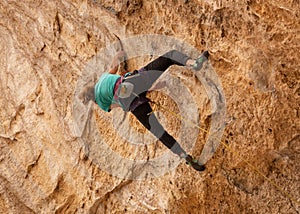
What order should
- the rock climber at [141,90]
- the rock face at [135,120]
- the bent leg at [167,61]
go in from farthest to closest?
the bent leg at [167,61] < the rock climber at [141,90] < the rock face at [135,120]

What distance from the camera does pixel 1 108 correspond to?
548 centimetres

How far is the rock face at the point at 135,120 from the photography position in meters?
3.65

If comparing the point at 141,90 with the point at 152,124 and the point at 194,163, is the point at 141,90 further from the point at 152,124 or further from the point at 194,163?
the point at 194,163

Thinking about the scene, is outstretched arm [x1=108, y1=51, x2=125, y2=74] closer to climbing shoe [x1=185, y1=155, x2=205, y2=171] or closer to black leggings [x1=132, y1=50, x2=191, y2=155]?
black leggings [x1=132, y1=50, x2=191, y2=155]

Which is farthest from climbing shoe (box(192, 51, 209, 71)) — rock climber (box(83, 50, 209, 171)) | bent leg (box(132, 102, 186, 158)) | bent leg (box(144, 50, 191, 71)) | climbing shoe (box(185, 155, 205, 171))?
climbing shoe (box(185, 155, 205, 171))

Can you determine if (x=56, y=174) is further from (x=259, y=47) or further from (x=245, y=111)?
(x=259, y=47)

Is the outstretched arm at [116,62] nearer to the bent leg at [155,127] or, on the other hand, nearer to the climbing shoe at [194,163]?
the bent leg at [155,127]

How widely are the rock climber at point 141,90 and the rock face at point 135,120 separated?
0.45 ft

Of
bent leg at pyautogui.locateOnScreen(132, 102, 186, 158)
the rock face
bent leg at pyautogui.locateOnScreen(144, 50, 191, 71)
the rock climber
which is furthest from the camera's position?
bent leg at pyautogui.locateOnScreen(132, 102, 186, 158)

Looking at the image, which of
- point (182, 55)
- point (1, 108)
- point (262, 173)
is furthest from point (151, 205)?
point (1, 108)

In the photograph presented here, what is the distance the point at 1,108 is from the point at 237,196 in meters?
3.56

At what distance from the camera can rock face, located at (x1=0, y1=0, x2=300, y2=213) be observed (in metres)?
3.65

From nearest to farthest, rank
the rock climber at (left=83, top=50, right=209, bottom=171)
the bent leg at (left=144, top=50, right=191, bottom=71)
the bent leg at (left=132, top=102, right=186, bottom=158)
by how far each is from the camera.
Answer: the rock climber at (left=83, top=50, right=209, bottom=171) → the bent leg at (left=144, top=50, right=191, bottom=71) → the bent leg at (left=132, top=102, right=186, bottom=158)

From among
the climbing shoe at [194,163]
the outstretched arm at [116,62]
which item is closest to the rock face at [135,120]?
the climbing shoe at [194,163]
